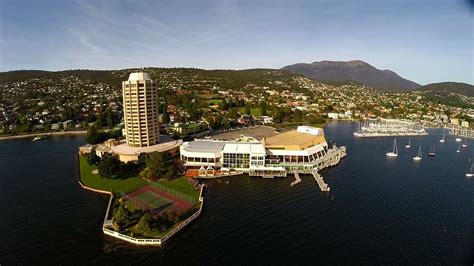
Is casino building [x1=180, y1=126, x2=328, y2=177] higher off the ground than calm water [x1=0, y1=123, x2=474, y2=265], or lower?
higher

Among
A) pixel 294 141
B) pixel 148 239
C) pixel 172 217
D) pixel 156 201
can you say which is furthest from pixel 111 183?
pixel 294 141

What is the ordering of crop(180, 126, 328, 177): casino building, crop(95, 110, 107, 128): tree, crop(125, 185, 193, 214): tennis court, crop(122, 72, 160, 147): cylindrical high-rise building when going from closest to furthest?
1. crop(125, 185, 193, 214): tennis court
2. crop(180, 126, 328, 177): casino building
3. crop(122, 72, 160, 147): cylindrical high-rise building
4. crop(95, 110, 107, 128): tree

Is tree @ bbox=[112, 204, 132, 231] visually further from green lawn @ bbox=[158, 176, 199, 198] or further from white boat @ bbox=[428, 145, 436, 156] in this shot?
white boat @ bbox=[428, 145, 436, 156]

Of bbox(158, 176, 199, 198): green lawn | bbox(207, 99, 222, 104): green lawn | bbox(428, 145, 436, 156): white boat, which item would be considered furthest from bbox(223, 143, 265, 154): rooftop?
bbox(207, 99, 222, 104): green lawn

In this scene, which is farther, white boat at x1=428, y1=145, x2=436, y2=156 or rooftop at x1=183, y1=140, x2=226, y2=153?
white boat at x1=428, y1=145, x2=436, y2=156

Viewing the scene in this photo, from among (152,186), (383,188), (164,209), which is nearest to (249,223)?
(164,209)

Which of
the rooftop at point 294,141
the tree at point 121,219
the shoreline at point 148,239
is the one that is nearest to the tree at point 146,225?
the shoreline at point 148,239

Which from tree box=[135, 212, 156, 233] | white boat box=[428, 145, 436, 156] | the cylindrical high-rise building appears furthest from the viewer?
white boat box=[428, 145, 436, 156]
